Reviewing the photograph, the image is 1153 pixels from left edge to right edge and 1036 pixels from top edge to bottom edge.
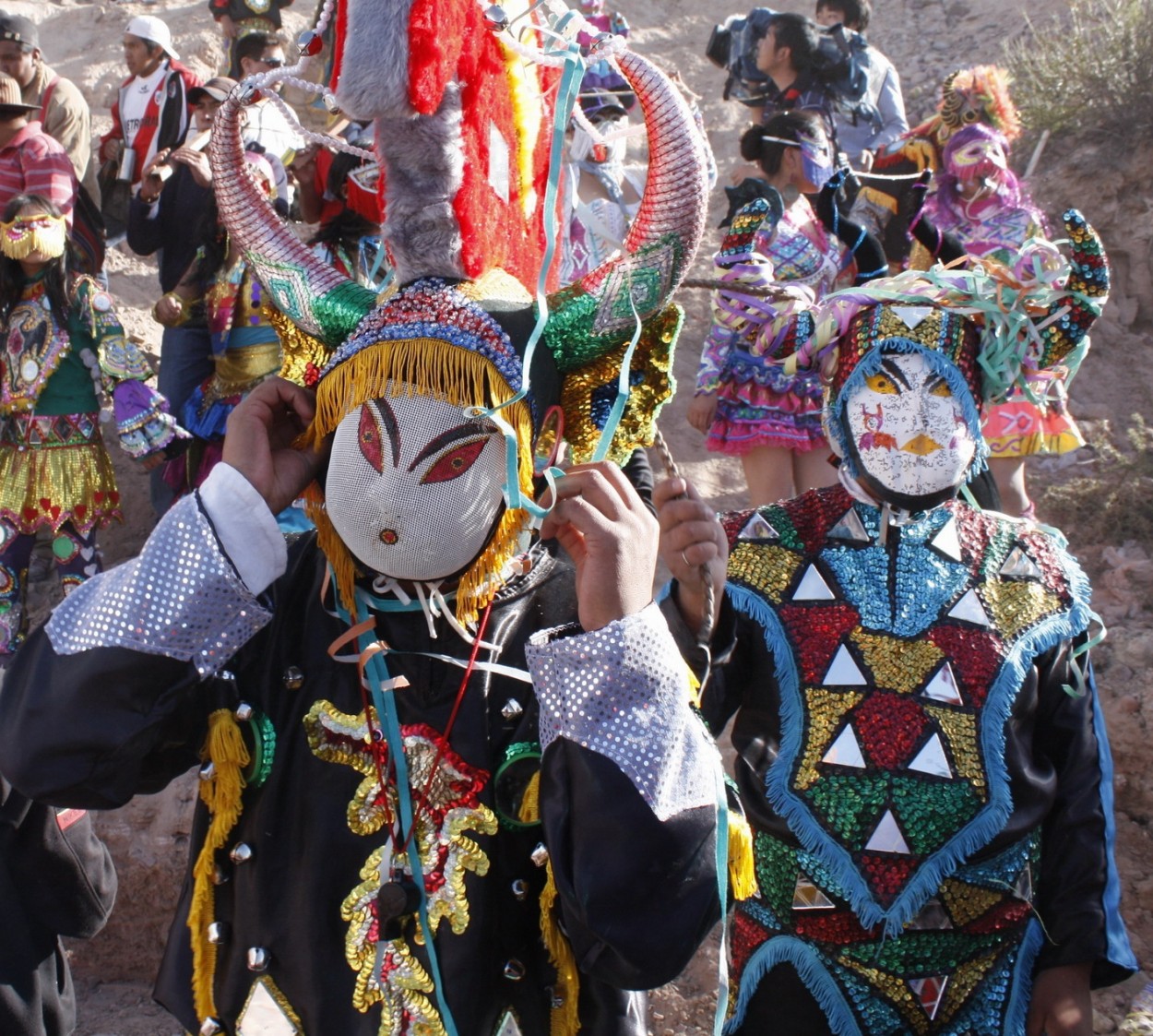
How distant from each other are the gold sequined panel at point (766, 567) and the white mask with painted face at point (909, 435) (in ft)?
0.77

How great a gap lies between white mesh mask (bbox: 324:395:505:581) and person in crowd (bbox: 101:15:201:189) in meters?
5.10

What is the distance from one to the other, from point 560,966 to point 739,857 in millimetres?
321

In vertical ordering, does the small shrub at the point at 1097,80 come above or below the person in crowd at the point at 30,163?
above

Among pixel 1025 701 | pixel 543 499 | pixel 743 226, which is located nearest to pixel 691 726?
pixel 543 499

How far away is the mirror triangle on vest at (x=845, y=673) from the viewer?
2.85 meters

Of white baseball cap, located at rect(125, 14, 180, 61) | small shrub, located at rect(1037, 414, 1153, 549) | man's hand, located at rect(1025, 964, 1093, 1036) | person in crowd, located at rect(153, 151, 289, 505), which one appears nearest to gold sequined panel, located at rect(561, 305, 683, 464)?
man's hand, located at rect(1025, 964, 1093, 1036)

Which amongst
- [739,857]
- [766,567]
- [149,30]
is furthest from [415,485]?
[149,30]

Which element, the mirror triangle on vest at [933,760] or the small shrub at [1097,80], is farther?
the small shrub at [1097,80]

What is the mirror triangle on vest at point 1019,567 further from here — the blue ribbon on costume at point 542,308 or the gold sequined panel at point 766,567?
the blue ribbon on costume at point 542,308

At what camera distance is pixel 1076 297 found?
10.4 feet

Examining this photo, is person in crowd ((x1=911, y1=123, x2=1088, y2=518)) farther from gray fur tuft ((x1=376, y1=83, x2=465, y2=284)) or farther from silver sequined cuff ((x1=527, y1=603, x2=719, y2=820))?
silver sequined cuff ((x1=527, y1=603, x2=719, y2=820))

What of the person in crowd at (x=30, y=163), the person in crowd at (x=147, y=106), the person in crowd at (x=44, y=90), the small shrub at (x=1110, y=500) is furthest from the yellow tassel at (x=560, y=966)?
the person in crowd at (x=147, y=106)

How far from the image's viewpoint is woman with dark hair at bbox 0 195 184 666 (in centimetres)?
533

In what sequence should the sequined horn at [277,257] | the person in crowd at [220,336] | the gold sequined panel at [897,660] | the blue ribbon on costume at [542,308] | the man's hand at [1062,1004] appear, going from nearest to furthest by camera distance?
the blue ribbon on costume at [542,308] < the sequined horn at [277,257] < the man's hand at [1062,1004] < the gold sequined panel at [897,660] < the person in crowd at [220,336]
